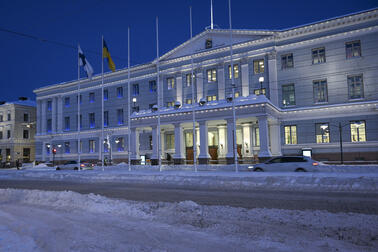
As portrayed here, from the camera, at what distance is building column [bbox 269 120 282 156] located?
32366 millimetres

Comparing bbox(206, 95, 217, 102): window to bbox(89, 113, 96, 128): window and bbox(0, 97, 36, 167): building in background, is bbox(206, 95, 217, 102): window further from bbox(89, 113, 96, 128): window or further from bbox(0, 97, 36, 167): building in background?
bbox(0, 97, 36, 167): building in background

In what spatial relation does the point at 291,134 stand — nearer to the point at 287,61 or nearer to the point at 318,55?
the point at 287,61

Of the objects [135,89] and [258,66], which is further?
[135,89]

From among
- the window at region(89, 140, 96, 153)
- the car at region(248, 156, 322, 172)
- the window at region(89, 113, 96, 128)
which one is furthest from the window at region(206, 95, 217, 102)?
the window at region(89, 140, 96, 153)

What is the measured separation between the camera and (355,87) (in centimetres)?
3200

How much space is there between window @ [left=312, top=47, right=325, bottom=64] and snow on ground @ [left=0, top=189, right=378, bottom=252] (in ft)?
96.4

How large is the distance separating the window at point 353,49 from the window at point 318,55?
2403mm

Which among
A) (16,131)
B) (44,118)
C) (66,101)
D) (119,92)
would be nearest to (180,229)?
(119,92)

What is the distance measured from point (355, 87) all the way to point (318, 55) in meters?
5.37

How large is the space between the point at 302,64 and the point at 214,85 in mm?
11174

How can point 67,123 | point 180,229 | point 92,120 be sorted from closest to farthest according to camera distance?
point 180,229, point 92,120, point 67,123

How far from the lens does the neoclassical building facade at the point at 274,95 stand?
30703 millimetres

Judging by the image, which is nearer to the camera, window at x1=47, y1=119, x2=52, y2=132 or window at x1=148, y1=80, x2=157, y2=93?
window at x1=148, y1=80, x2=157, y2=93

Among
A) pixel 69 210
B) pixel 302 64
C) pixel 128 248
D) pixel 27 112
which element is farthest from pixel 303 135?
pixel 27 112
